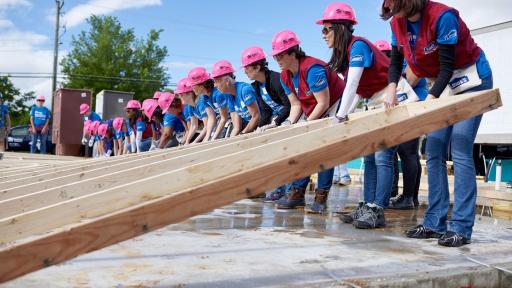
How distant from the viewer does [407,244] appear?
3.67 m

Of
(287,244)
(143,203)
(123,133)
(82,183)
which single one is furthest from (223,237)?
(123,133)

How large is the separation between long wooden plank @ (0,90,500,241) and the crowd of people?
0.99m

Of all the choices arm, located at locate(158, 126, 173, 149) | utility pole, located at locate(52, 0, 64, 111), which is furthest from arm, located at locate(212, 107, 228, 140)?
utility pole, located at locate(52, 0, 64, 111)

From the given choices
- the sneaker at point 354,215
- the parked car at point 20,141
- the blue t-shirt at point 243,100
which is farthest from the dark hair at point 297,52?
the parked car at point 20,141

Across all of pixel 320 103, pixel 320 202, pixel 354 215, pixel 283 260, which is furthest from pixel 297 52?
pixel 283 260

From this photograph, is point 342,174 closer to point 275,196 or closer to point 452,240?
point 275,196

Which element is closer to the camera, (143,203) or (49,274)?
(143,203)

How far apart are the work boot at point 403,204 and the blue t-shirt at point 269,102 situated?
1.76m

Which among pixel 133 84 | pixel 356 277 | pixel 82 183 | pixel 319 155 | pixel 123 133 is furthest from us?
pixel 133 84

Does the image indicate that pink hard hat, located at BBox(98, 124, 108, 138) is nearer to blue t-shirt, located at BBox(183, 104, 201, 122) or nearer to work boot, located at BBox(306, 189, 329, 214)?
blue t-shirt, located at BBox(183, 104, 201, 122)

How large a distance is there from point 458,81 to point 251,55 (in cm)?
293

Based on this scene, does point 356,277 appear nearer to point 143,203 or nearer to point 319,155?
point 319,155

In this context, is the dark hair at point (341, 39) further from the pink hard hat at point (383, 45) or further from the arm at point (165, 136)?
the arm at point (165, 136)

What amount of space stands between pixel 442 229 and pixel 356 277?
1.62 m
